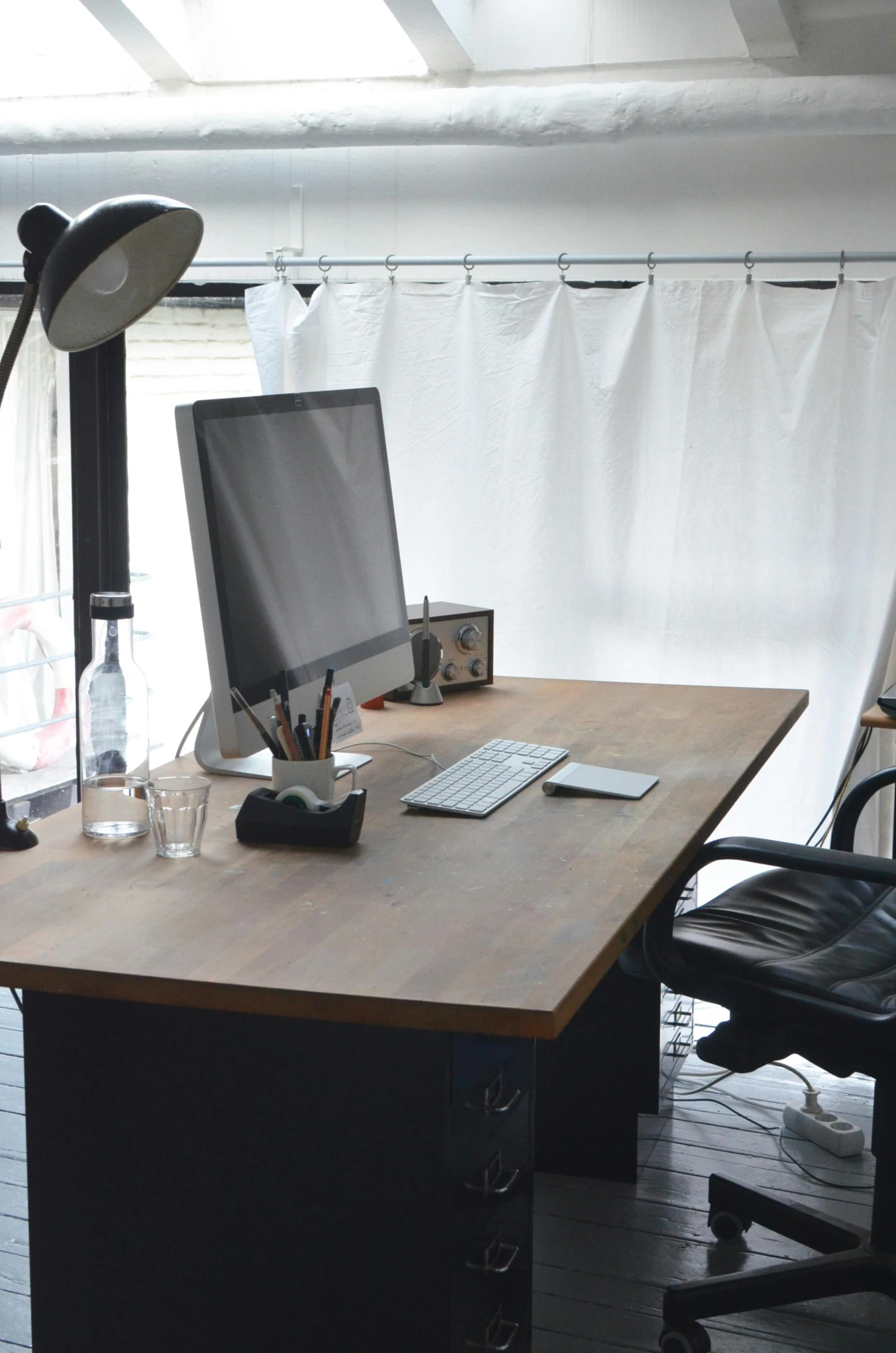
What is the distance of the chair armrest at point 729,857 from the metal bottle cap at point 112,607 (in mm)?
770

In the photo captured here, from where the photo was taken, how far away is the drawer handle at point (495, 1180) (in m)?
1.37

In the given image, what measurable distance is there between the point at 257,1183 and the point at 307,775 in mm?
520

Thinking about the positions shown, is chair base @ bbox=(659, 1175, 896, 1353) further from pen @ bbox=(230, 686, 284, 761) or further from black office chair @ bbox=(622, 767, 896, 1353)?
pen @ bbox=(230, 686, 284, 761)

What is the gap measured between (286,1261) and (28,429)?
149 inches

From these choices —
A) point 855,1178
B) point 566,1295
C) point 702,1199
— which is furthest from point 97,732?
point 855,1178

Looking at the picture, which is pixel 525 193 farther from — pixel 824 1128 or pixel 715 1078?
pixel 824 1128

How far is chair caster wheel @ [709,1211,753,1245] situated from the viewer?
2.12 meters

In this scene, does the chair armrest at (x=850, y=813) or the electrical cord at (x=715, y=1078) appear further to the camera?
the electrical cord at (x=715, y=1078)

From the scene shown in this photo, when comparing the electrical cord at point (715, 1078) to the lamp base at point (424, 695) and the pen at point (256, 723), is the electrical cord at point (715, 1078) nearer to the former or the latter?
the lamp base at point (424, 695)

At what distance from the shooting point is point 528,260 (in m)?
3.44

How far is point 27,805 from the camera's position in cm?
450

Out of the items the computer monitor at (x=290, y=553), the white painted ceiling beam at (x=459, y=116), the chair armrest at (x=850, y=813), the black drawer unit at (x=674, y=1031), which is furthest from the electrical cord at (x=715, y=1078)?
the white painted ceiling beam at (x=459, y=116)

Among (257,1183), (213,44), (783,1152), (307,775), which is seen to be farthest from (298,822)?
(213,44)

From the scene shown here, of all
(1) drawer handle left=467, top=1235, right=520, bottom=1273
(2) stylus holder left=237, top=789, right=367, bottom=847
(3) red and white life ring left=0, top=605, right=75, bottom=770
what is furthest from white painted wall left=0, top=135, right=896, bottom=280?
(1) drawer handle left=467, top=1235, right=520, bottom=1273
